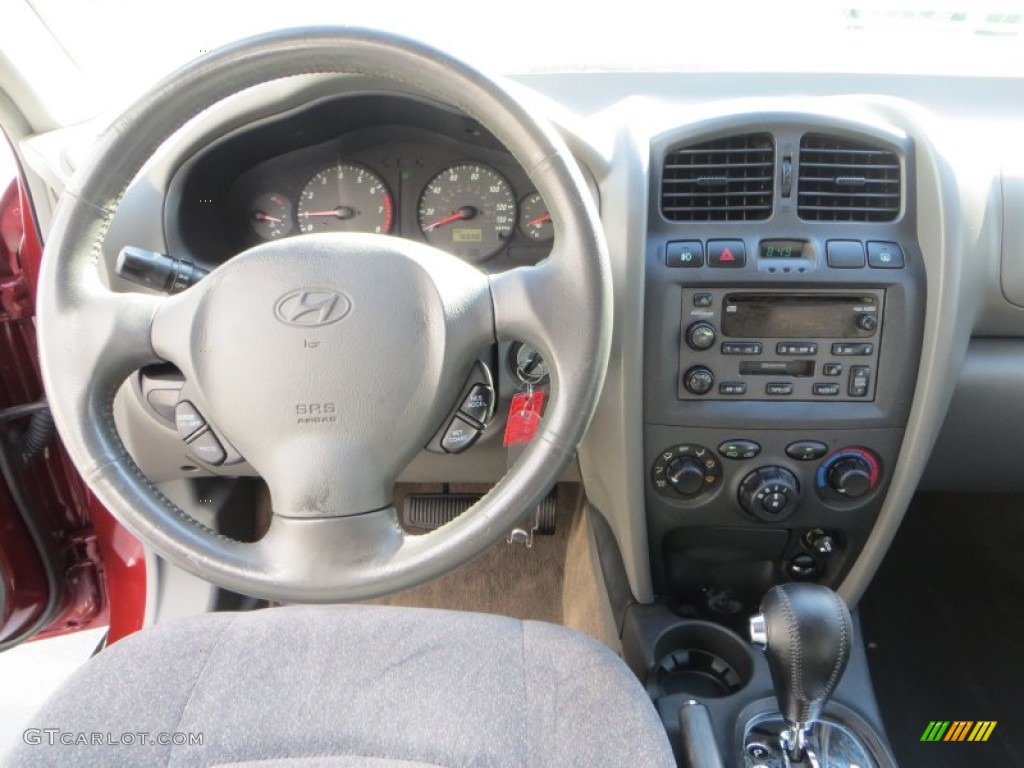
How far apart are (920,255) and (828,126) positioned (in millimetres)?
223

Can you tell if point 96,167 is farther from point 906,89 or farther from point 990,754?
point 990,754

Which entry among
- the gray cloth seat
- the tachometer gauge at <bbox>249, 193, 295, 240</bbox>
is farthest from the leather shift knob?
the tachometer gauge at <bbox>249, 193, 295, 240</bbox>

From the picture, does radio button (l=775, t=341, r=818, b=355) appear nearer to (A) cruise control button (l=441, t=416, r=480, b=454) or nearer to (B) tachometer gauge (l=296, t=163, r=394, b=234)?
(A) cruise control button (l=441, t=416, r=480, b=454)

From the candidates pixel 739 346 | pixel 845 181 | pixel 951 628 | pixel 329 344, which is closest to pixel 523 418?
pixel 329 344

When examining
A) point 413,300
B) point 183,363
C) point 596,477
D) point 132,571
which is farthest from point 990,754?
point 132,571

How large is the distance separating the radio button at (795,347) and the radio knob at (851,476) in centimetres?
19

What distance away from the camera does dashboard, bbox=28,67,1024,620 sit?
1074mm

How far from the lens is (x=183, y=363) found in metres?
0.89

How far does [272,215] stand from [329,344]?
1.67 feet

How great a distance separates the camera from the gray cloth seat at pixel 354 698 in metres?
0.82

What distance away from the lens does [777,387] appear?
1137 mm
